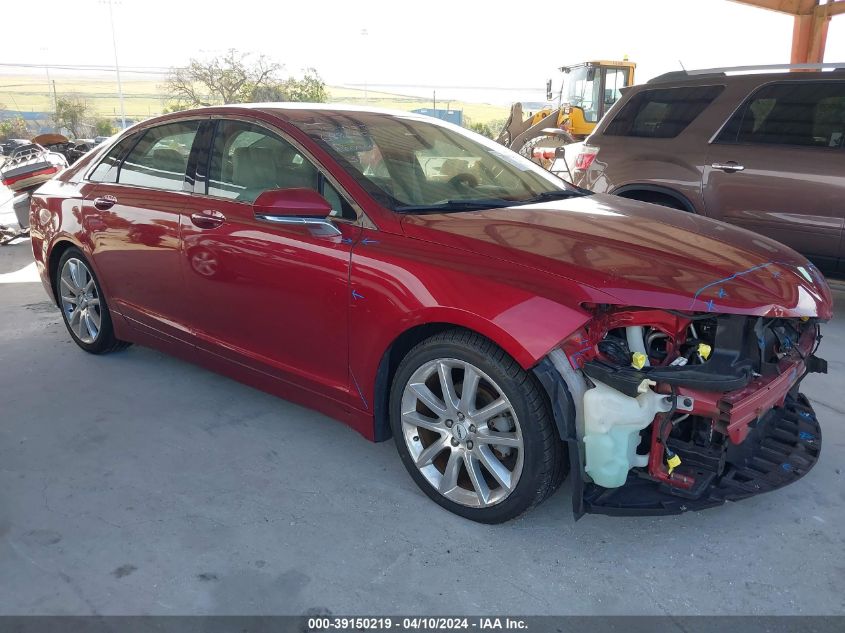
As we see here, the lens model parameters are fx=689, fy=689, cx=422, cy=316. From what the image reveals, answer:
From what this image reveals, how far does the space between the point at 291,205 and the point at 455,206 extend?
2.39ft

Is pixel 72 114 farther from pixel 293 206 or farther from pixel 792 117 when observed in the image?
pixel 293 206

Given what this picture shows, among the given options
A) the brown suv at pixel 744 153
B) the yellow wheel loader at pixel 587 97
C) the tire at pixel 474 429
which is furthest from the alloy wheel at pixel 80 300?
the yellow wheel loader at pixel 587 97

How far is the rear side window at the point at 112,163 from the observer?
416 centimetres

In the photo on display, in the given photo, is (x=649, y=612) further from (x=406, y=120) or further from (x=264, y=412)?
(x=406, y=120)

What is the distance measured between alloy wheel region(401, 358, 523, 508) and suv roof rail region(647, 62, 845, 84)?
13.8 feet

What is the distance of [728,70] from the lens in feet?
18.3

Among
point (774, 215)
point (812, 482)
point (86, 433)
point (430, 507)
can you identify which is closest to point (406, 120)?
point (430, 507)

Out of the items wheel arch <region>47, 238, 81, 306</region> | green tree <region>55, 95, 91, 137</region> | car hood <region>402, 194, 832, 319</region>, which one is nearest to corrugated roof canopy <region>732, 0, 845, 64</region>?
car hood <region>402, 194, 832, 319</region>

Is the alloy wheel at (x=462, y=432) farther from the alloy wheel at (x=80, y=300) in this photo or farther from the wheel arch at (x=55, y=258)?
the wheel arch at (x=55, y=258)

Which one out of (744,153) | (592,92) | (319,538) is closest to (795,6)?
(592,92)

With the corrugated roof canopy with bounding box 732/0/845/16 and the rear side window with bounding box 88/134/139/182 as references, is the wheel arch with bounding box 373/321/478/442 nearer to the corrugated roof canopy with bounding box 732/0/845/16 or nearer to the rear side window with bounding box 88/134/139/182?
the rear side window with bounding box 88/134/139/182

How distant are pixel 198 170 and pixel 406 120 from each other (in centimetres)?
112

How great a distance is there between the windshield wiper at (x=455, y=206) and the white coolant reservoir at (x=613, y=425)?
1059mm

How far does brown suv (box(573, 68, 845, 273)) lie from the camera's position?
199 inches
